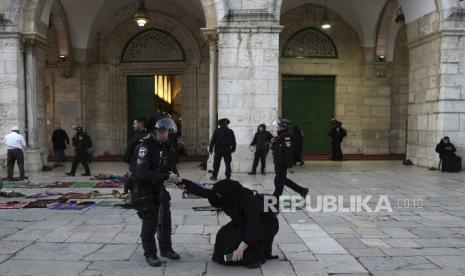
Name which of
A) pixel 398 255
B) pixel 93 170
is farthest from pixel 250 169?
pixel 398 255

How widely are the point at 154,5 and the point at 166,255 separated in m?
14.7

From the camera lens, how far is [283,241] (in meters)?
5.41

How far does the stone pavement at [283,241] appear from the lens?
438 cm

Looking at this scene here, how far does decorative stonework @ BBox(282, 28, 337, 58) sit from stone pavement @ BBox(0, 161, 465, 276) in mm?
10193

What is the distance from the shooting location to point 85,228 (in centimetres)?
600

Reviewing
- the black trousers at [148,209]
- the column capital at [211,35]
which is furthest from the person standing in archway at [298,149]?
the black trousers at [148,209]

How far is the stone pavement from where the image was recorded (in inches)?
173

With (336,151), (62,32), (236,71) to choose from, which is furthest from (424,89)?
(62,32)

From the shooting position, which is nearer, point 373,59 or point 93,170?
point 93,170

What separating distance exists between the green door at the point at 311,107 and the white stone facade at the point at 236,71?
0.42 m

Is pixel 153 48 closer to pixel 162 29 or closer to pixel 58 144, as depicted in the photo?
pixel 162 29

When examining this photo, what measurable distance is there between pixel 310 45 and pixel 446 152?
770 centimetres

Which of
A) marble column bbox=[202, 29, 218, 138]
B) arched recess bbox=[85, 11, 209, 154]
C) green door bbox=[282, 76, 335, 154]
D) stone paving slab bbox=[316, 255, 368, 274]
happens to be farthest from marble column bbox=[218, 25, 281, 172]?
stone paving slab bbox=[316, 255, 368, 274]

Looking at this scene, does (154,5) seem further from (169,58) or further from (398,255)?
(398,255)
